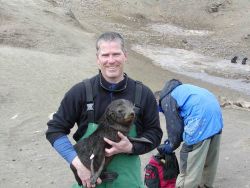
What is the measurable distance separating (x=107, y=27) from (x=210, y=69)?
668cm

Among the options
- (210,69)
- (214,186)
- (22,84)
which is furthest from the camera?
(210,69)

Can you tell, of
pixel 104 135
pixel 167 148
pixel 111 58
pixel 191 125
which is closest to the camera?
pixel 111 58

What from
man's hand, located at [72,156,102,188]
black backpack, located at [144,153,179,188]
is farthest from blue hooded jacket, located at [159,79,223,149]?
man's hand, located at [72,156,102,188]

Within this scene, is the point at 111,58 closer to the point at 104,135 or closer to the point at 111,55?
the point at 111,55

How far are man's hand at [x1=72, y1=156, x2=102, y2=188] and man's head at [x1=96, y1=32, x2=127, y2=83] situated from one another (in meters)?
0.57

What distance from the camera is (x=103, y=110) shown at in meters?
3.29

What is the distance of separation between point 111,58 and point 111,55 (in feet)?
0.08

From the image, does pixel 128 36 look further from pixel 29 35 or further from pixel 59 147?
pixel 59 147

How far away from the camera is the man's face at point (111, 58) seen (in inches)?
125

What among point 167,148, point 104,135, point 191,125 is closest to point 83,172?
point 104,135

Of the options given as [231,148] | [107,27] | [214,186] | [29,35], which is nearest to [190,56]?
[107,27]

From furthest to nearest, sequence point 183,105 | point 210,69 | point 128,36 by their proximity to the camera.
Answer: point 128,36, point 210,69, point 183,105

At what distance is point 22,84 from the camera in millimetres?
10695

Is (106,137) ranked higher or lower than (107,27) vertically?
higher
